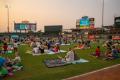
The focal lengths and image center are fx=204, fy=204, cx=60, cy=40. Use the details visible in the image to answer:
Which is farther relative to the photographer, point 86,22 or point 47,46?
point 86,22

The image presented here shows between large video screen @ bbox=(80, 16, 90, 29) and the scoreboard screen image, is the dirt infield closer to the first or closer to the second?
the scoreboard screen image

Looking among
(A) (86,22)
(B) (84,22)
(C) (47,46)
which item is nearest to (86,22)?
(A) (86,22)

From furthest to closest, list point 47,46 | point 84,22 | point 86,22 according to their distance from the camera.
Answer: point 84,22 → point 86,22 → point 47,46

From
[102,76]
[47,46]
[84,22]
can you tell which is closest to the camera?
[102,76]

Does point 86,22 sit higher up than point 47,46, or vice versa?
point 86,22

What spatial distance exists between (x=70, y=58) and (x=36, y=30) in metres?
77.4

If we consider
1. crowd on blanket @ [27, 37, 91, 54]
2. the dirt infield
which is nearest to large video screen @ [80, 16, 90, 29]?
crowd on blanket @ [27, 37, 91, 54]

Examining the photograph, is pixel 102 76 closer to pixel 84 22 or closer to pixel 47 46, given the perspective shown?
pixel 47 46

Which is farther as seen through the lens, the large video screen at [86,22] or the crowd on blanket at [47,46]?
the large video screen at [86,22]

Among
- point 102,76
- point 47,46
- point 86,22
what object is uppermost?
point 86,22

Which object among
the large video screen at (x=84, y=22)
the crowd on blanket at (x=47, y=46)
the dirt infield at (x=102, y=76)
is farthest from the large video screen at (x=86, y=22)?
the dirt infield at (x=102, y=76)

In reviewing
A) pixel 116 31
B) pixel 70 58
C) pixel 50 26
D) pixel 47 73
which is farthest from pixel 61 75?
pixel 50 26

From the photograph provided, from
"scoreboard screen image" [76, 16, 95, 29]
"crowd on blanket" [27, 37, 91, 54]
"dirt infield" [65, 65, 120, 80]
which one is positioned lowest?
"dirt infield" [65, 65, 120, 80]

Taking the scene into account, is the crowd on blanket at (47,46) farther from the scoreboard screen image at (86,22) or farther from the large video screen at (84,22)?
the large video screen at (84,22)
